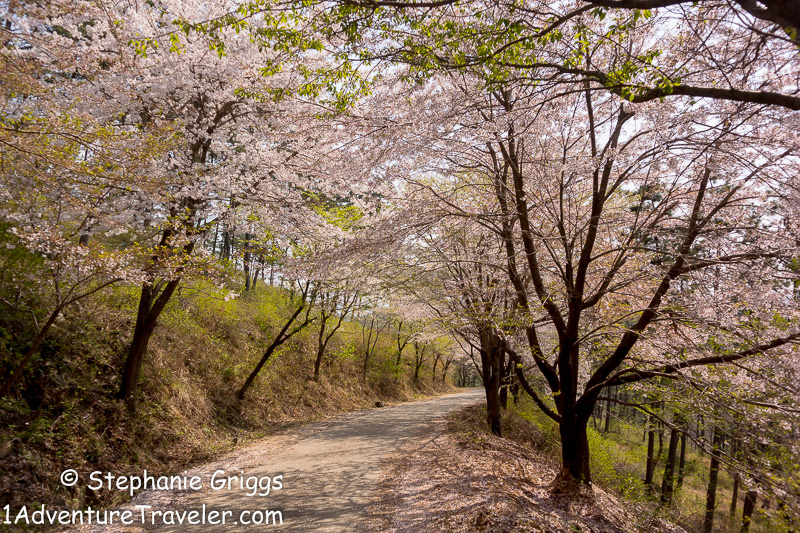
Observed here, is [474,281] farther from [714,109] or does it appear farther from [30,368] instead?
[30,368]

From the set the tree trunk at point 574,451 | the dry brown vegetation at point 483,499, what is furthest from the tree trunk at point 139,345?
the tree trunk at point 574,451

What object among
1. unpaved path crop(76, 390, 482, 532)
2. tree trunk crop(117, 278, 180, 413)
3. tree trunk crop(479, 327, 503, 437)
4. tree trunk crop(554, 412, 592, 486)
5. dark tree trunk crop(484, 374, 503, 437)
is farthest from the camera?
dark tree trunk crop(484, 374, 503, 437)

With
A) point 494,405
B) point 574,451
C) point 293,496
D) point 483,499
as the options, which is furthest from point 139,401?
point 494,405

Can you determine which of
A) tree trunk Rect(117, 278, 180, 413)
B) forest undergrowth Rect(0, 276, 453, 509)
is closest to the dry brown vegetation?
forest undergrowth Rect(0, 276, 453, 509)

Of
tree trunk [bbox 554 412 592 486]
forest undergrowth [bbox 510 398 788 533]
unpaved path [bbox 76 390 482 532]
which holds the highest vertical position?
tree trunk [bbox 554 412 592 486]

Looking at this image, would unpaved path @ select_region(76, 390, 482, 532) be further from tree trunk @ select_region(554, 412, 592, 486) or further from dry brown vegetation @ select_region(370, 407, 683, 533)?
tree trunk @ select_region(554, 412, 592, 486)

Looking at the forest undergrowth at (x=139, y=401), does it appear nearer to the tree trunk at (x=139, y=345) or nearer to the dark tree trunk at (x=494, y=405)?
the tree trunk at (x=139, y=345)

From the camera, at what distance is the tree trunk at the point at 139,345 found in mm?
7262

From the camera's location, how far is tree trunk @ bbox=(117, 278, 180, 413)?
7262 millimetres

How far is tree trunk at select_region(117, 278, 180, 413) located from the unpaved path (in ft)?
6.70

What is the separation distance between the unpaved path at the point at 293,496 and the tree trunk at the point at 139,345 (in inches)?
80.4

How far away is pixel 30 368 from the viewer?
612 centimetres

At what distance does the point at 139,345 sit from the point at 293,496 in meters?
4.31

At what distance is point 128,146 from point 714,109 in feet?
27.0
